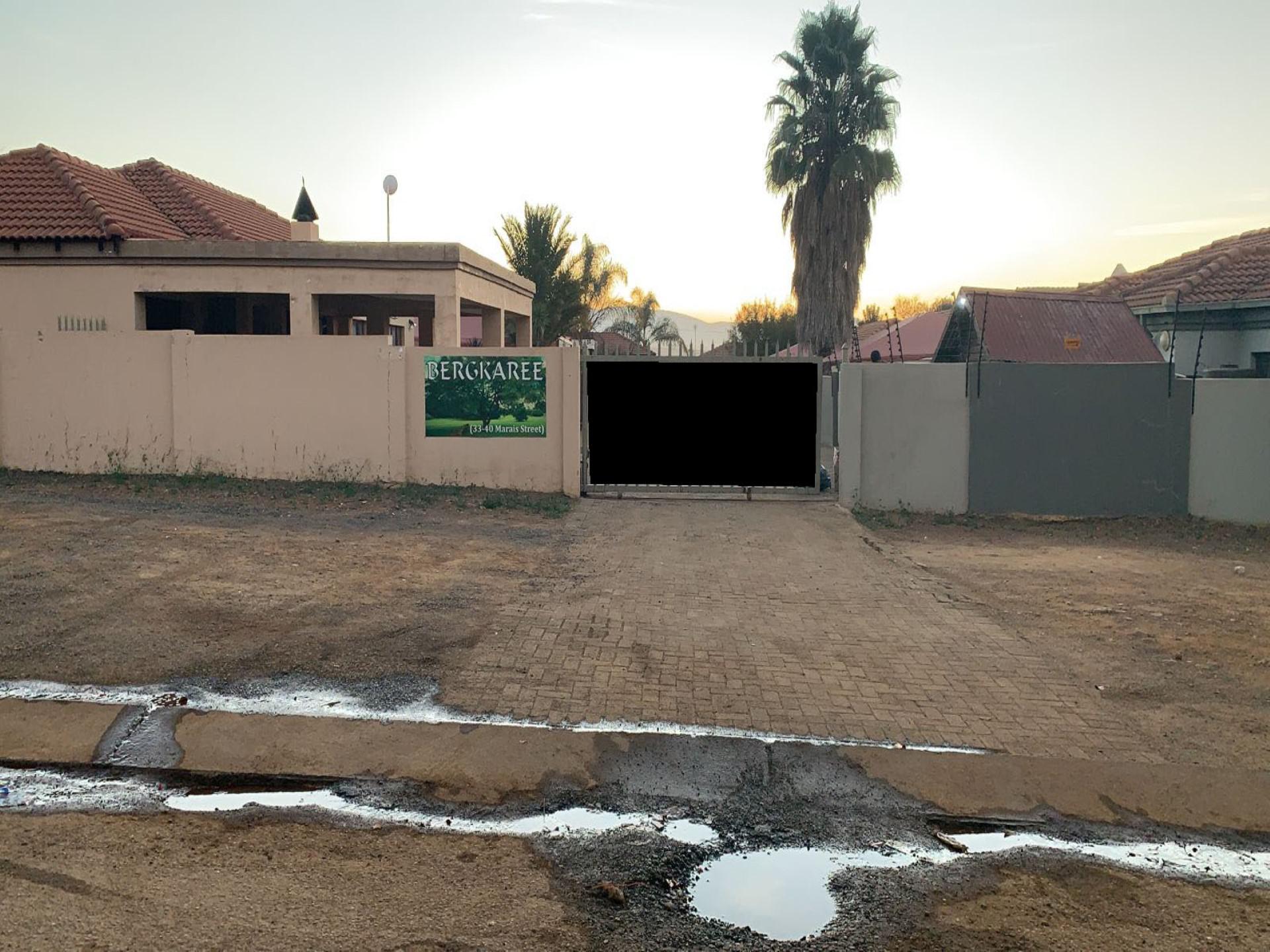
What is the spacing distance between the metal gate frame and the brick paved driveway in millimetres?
3259

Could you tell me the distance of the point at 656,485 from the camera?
14.2m

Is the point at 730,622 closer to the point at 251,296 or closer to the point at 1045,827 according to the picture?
the point at 1045,827

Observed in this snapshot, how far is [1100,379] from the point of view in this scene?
1334 centimetres

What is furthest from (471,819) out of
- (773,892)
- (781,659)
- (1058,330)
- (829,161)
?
(829,161)

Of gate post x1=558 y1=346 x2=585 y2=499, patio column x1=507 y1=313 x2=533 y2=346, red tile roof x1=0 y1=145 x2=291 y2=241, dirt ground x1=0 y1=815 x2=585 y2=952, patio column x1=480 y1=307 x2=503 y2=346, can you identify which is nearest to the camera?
dirt ground x1=0 y1=815 x2=585 y2=952

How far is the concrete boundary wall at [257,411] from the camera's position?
570 inches

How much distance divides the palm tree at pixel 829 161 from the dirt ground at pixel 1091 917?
1322 inches

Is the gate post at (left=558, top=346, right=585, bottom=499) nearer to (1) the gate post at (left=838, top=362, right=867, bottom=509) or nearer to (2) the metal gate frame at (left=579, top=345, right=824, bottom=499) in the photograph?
(2) the metal gate frame at (left=579, top=345, right=824, bottom=499)

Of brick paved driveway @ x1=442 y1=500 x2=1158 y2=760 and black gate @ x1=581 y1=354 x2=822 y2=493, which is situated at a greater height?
black gate @ x1=581 y1=354 x2=822 y2=493

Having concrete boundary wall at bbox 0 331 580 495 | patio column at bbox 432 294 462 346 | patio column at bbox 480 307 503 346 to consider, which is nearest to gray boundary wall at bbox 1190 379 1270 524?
concrete boundary wall at bbox 0 331 580 495

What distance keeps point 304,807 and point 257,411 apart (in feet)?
36.4

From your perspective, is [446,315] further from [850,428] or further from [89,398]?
[850,428]

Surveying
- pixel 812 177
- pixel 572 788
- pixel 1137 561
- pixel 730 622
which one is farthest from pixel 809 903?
pixel 812 177

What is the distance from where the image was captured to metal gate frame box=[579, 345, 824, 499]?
13.5 m
